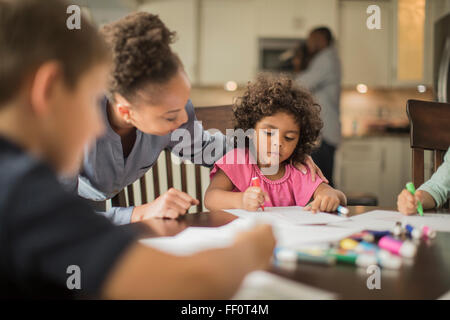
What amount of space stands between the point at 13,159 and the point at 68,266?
90mm

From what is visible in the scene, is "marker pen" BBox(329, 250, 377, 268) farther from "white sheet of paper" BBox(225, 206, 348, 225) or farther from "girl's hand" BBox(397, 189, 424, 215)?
"girl's hand" BBox(397, 189, 424, 215)

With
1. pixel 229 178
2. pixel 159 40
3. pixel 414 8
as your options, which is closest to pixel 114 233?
pixel 159 40

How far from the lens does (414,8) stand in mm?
4082

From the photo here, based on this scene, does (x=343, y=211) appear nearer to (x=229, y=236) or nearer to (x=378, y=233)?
(x=378, y=233)

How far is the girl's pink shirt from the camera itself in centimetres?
129

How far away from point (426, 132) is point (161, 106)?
849 millimetres

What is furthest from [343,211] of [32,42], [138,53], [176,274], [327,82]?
[327,82]

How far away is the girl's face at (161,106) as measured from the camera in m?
0.96

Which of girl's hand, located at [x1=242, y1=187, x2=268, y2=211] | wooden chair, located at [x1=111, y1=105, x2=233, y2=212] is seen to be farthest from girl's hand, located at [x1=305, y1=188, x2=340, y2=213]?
wooden chair, located at [x1=111, y1=105, x2=233, y2=212]

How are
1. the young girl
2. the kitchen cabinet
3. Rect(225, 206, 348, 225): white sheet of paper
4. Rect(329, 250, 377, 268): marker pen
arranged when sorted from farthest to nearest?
the kitchen cabinet < the young girl < Rect(225, 206, 348, 225): white sheet of paper < Rect(329, 250, 377, 268): marker pen

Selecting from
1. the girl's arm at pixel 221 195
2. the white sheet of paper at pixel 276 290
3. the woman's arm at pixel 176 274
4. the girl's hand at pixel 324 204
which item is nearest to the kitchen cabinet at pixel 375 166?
the girl's arm at pixel 221 195

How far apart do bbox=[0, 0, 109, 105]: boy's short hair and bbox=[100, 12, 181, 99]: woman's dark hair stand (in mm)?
545

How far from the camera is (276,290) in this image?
47 cm

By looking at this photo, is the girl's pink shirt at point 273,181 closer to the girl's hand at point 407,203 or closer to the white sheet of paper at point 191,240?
the girl's hand at point 407,203
